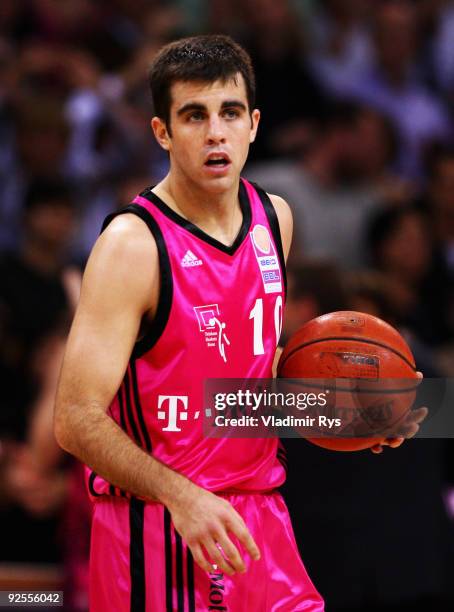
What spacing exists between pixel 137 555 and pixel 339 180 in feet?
17.1

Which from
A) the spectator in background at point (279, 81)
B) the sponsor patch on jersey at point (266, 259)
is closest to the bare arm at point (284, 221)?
the sponsor patch on jersey at point (266, 259)

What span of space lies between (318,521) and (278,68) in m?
4.78

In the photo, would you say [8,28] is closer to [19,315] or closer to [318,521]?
[19,315]

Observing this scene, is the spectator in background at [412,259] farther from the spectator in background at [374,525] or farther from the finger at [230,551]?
the finger at [230,551]

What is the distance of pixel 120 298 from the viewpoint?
3357 mm

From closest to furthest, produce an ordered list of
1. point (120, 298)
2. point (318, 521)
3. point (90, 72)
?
point (120, 298)
point (318, 521)
point (90, 72)

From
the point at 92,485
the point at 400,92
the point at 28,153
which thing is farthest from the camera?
the point at 400,92

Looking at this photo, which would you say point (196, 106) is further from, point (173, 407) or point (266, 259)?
point (173, 407)

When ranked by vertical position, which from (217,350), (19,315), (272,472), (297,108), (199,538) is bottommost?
(199,538)

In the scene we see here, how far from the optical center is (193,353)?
3539 millimetres

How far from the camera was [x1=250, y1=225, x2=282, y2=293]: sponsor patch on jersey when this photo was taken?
12.2 feet

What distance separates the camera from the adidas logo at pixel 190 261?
355cm

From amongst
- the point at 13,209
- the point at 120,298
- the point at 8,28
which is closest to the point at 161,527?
the point at 120,298

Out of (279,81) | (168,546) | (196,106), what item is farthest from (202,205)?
(279,81)
